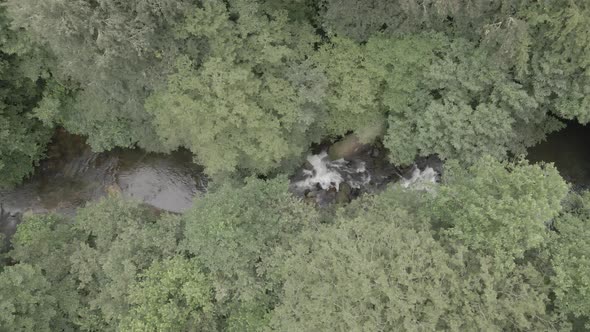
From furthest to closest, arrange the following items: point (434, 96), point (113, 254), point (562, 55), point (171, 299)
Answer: point (434, 96) → point (113, 254) → point (171, 299) → point (562, 55)

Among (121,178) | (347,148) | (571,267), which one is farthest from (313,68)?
(121,178)

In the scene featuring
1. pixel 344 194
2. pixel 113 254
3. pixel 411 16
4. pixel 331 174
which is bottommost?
pixel 344 194

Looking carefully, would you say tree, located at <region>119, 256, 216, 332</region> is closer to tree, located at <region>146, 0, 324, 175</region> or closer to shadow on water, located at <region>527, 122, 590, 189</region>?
tree, located at <region>146, 0, 324, 175</region>

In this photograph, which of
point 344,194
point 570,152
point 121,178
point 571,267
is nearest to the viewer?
point 571,267

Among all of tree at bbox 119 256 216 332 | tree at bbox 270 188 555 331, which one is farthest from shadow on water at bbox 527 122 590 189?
tree at bbox 119 256 216 332

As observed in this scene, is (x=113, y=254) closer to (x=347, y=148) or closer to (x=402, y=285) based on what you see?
(x=402, y=285)

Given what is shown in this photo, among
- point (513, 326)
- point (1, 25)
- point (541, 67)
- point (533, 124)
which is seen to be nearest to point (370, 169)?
point (533, 124)
